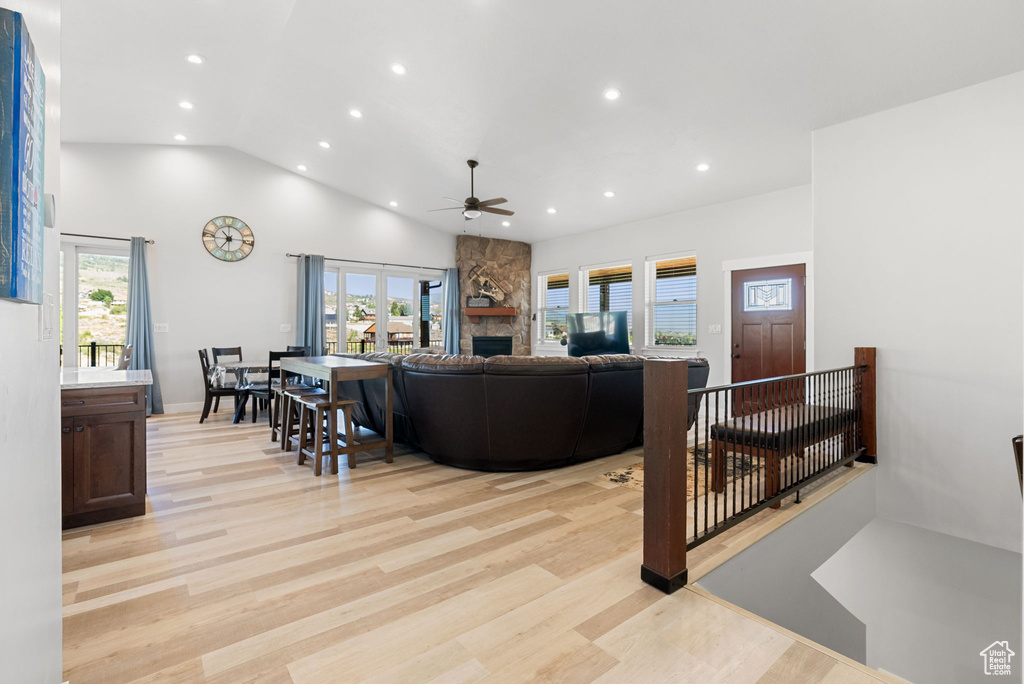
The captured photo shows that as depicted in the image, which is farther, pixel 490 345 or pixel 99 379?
pixel 490 345

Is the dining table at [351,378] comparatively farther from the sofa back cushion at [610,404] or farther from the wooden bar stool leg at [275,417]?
the sofa back cushion at [610,404]

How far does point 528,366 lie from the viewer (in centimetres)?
334

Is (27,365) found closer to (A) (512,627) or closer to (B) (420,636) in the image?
(B) (420,636)

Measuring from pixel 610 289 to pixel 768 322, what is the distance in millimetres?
2679

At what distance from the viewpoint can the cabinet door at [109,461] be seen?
2545 millimetres

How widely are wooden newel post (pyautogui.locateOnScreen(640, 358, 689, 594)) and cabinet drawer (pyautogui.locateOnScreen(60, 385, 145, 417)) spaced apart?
287cm

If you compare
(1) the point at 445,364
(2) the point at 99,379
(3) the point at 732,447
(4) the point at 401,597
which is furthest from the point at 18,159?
(3) the point at 732,447

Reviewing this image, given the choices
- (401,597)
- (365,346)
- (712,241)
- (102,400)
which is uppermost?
(712,241)

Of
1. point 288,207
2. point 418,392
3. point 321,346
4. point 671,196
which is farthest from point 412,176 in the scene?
point 418,392

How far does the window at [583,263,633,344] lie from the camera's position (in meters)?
7.48

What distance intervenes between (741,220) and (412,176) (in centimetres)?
450

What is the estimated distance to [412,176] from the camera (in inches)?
260

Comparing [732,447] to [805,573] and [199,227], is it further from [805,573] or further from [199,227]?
[199,227]

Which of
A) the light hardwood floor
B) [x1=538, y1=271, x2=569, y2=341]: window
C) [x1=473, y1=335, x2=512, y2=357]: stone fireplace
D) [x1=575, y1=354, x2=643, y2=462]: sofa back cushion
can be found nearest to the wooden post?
the light hardwood floor
